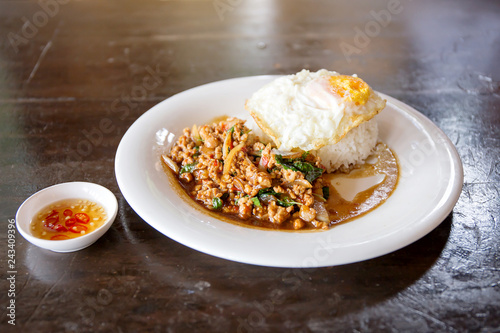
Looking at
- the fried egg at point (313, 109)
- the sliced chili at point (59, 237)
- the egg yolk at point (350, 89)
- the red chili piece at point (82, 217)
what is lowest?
the red chili piece at point (82, 217)

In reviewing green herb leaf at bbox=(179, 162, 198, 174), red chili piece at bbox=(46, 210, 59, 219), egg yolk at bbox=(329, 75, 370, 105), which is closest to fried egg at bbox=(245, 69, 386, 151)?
egg yolk at bbox=(329, 75, 370, 105)

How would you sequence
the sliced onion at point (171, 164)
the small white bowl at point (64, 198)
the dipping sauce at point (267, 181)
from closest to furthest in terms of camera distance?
the small white bowl at point (64, 198) → the dipping sauce at point (267, 181) → the sliced onion at point (171, 164)

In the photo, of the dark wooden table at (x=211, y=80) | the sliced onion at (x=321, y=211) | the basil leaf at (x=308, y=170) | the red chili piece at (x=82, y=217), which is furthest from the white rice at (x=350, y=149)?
the red chili piece at (x=82, y=217)

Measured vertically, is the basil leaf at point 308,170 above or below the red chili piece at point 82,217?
below

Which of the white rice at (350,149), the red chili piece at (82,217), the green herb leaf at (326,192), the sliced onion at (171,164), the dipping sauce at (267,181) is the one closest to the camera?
the red chili piece at (82,217)

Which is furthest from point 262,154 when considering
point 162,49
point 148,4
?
point 148,4

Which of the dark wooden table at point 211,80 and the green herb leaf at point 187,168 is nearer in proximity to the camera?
the dark wooden table at point 211,80

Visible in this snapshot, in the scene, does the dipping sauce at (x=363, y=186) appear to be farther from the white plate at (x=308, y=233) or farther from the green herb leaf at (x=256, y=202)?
the green herb leaf at (x=256, y=202)

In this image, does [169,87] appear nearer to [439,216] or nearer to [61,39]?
[61,39]
